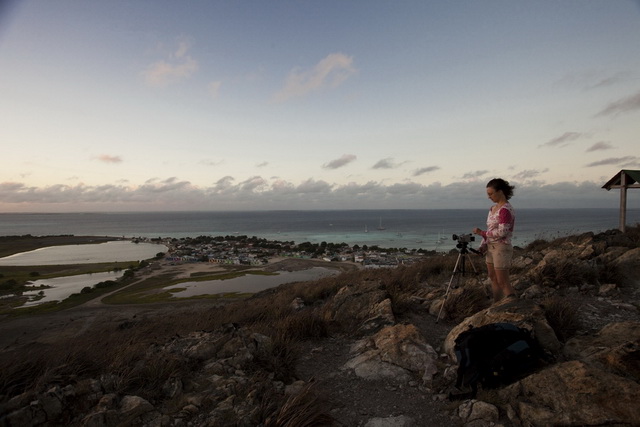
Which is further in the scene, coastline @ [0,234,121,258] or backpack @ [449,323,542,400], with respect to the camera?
coastline @ [0,234,121,258]

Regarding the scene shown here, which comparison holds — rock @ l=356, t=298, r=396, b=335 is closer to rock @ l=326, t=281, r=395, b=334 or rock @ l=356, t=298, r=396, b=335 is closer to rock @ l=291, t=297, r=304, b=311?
rock @ l=326, t=281, r=395, b=334

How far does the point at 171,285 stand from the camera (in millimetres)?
26062

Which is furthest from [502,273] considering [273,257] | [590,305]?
[273,257]

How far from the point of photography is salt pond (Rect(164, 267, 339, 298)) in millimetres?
23175

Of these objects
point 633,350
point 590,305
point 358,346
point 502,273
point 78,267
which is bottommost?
point 78,267

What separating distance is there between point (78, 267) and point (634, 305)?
47791 mm

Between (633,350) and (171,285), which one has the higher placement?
(633,350)

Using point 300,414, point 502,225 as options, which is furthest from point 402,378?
point 502,225

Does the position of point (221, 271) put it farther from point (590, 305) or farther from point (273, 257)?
point (590, 305)

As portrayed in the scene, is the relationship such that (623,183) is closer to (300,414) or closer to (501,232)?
(501,232)

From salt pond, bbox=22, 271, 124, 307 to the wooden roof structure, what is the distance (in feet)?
108

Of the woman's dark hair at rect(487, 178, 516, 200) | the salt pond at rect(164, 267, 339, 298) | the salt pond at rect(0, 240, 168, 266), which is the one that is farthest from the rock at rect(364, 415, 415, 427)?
the salt pond at rect(0, 240, 168, 266)

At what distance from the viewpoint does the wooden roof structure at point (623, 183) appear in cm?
1066

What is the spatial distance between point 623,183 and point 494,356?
12.3 metres
